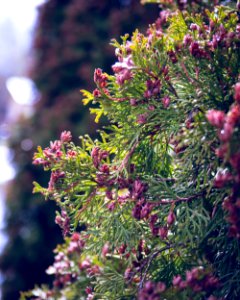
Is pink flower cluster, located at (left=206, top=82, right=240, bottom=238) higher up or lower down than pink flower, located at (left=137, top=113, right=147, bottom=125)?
lower down

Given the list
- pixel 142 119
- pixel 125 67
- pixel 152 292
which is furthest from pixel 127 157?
pixel 152 292

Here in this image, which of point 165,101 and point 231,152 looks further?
point 165,101

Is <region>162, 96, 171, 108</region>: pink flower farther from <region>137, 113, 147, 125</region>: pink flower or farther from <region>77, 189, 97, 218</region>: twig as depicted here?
<region>77, 189, 97, 218</region>: twig

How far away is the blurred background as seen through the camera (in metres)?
7.84

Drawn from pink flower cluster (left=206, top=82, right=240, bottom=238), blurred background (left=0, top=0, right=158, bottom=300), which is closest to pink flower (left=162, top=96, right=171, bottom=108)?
pink flower cluster (left=206, top=82, right=240, bottom=238)

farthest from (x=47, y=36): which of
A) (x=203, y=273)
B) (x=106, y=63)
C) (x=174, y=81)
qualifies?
(x=203, y=273)

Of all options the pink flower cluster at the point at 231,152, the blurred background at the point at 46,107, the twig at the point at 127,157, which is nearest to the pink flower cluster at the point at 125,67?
the twig at the point at 127,157

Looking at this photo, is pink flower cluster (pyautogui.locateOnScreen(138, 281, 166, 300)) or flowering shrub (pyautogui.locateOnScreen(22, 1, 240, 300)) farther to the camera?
flowering shrub (pyautogui.locateOnScreen(22, 1, 240, 300))

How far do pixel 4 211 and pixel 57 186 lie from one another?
243 inches

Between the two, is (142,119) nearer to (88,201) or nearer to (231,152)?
(88,201)

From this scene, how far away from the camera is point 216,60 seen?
2387mm

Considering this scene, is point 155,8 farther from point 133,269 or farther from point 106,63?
point 133,269

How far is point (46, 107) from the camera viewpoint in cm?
883

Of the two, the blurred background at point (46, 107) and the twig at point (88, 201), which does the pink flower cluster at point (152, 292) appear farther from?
the blurred background at point (46, 107)
